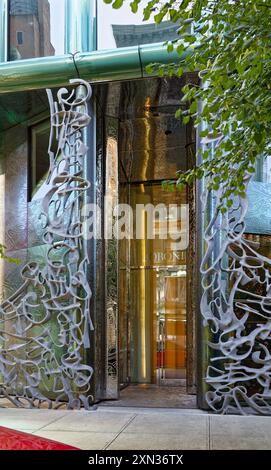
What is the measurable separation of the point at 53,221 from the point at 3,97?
2.59 meters

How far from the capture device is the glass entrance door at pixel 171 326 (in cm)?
1205

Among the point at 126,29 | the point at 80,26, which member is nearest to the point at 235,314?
the point at 126,29

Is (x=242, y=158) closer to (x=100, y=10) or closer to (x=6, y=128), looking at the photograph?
(x=100, y=10)

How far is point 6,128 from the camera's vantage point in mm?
11539

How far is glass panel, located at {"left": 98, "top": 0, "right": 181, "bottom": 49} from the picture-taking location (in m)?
8.95

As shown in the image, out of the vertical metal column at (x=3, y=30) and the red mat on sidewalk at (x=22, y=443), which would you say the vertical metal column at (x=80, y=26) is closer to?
the vertical metal column at (x=3, y=30)

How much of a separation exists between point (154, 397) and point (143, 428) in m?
2.86

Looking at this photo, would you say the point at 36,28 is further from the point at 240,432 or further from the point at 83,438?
the point at 240,432

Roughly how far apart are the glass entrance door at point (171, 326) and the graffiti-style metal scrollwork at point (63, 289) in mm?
3440

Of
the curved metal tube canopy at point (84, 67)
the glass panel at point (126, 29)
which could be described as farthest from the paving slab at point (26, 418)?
the glass panel at point (126, 29)

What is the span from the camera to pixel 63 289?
8.87 meters

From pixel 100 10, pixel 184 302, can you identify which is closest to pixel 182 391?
pixel 184 302

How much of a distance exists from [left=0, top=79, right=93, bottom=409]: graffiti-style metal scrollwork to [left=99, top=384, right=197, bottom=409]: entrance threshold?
106cm

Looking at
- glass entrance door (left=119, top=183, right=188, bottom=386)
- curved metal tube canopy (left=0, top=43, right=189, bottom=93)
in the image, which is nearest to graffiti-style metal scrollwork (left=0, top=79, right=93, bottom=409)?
curved metal tube canopy (left=0, top=43, right=189, bottom=93)
